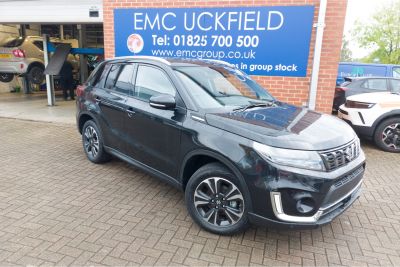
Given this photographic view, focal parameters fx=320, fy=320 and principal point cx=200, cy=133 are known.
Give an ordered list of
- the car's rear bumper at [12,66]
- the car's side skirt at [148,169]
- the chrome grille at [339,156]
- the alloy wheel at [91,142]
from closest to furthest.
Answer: the chrome grille at [339,156] → the car's side skirt at [148,169] → the alloy wheel at [91,142] → the car's rear bumper at [12,66]

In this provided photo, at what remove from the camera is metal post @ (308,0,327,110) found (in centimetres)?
580

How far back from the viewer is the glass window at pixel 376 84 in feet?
27.6

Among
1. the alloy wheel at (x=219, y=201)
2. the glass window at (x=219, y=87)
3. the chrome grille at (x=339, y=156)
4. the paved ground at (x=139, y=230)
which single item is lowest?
the paved ground at (x=139, y=230)

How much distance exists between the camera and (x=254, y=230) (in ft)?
11.1

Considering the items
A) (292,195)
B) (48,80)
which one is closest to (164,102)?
(292,195)

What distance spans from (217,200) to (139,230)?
34.8 inches

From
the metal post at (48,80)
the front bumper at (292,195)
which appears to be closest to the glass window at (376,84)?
the front bumper at (292,195)

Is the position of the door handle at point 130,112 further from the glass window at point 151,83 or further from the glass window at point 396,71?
the glass window at point 396,71

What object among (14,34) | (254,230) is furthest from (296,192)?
(14,34)

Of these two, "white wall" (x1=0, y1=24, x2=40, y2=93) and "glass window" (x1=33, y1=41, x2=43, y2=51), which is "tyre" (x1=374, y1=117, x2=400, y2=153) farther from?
"white wall" (x1=0, y1=24, x2=40, y2=93)

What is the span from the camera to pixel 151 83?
3975 mm

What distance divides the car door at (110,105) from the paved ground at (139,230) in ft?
2.10

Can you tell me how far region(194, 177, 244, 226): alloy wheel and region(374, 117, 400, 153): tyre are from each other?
4786mm

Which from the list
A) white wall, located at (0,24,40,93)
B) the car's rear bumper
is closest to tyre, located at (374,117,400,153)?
the car's rear bumper
